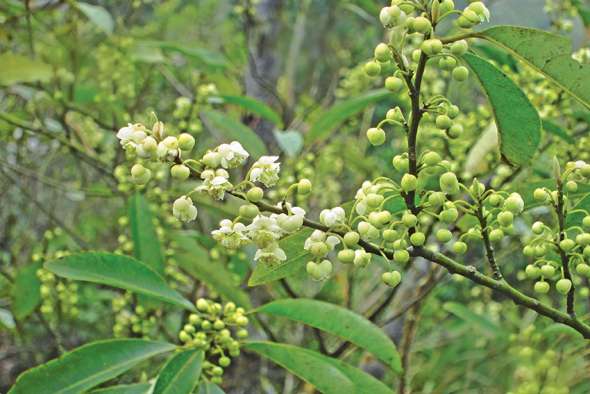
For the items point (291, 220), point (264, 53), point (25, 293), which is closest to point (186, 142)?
point (291, 220)

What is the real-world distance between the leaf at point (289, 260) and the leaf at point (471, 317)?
0.90 meters

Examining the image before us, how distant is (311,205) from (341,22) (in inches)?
122

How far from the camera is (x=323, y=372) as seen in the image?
3.24 feet

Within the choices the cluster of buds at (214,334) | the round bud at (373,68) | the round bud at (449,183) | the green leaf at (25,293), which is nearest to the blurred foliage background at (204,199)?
the green leaf at (25,293)

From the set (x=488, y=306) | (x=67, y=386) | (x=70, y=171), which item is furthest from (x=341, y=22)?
(x=67, y=386)

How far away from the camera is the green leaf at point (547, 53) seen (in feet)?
2.56

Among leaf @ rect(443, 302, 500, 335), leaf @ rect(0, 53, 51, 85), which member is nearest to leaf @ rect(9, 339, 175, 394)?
leaf @ rect(443, 302, 500, 335)

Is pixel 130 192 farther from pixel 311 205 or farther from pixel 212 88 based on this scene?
A: pixel 311 205

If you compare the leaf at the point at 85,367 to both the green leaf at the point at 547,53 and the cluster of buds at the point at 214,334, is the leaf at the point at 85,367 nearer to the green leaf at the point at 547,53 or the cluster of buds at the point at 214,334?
the cluster of buds at the point at 214,334

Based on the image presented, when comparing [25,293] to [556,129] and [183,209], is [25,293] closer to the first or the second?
[183,209]

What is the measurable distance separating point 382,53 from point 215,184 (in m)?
0.20

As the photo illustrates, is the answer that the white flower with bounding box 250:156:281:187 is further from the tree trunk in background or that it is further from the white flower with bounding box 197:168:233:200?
the tree trunk in background

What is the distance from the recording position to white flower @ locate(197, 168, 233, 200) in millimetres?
Result: 695

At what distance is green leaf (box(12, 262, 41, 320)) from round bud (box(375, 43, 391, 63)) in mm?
1090
